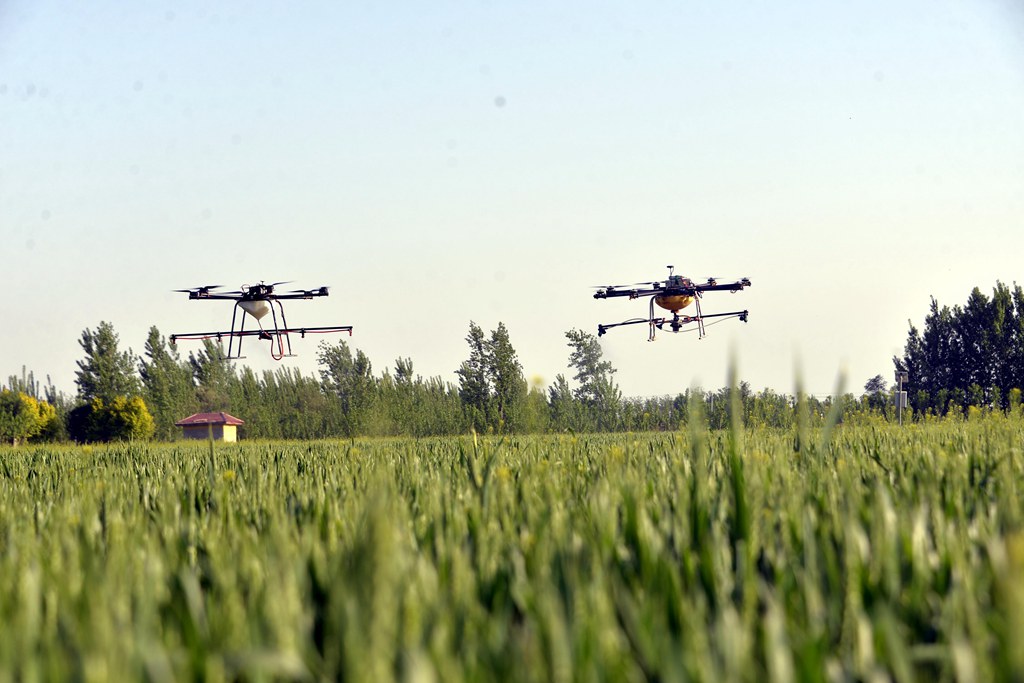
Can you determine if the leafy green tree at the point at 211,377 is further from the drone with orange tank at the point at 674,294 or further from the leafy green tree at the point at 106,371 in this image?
the drone with orange tank at the point at 674,294

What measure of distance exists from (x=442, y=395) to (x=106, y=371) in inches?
641

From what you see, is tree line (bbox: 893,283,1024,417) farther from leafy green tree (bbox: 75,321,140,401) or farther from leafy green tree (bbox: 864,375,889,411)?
leafy green tree (bbox: 75,321,140,401)

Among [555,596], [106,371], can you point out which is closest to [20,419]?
[106,371]

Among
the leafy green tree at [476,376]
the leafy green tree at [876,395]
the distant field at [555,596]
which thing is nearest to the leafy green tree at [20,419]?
the leafy green tree at [476,376]

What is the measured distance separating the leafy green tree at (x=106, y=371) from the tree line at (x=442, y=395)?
0.06m

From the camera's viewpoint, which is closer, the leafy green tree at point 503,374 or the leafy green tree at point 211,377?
the leafy green tree at point 503,374

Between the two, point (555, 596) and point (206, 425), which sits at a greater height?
point (206, 425)

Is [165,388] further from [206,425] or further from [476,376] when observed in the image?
[476,376]

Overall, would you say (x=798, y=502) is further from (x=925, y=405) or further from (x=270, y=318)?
(x=925, y=405)

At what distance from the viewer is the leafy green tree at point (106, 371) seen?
4962cm

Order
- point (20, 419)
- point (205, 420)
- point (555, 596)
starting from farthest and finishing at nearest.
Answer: point (20, 419) < point (205, 420) < point (555, 596)

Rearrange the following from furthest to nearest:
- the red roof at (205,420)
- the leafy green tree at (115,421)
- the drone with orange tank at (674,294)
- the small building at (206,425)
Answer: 1. the red roof at (205,420)
2. the small building at (206,425)
3. the leafy green tree at (115,421)
4. the drone with orange tank at (674,294)

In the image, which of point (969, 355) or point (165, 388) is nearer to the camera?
point (969, 355)

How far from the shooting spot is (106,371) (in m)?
49.9
